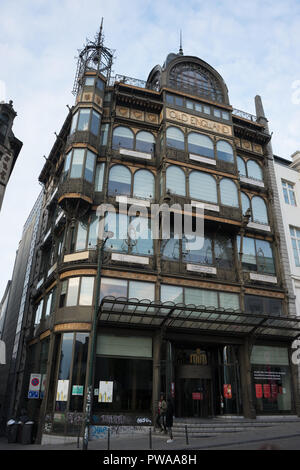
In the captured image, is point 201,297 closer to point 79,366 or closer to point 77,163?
point 79,366

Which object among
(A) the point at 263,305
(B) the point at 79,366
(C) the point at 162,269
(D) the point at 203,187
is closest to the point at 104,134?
(D) the point at 203,187

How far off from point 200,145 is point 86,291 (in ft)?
49.7

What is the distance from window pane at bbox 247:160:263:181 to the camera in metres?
31.8

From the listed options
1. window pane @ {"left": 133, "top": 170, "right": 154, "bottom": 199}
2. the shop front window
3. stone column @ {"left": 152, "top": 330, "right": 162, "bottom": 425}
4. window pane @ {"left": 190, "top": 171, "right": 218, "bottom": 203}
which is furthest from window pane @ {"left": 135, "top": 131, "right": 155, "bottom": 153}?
the shop front window

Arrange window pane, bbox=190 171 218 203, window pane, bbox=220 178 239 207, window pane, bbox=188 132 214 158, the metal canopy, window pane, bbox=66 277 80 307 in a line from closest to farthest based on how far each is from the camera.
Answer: the metal canopy, window pane, bbox=66 277 80 307, window pane, bbox=190 171 218 203, window pane, bbox=220 178 239 207, window pane, bbox=188 132 214 158

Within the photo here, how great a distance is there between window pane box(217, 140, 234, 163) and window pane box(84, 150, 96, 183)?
10438 mm

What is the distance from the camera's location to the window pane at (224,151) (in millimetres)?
30078

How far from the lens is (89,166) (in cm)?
2589

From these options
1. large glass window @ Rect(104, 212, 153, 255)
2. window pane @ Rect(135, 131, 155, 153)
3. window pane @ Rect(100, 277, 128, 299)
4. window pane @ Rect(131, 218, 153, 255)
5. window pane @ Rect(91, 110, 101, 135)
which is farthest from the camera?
window pane @ Rect(135, 131, 155, 153)

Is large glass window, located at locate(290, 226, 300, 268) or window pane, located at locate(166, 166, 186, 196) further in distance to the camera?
large glass window, located at locate(290, 226, 300, 268)

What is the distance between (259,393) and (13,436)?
15.5m

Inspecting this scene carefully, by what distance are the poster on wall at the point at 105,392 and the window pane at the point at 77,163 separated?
528 inches

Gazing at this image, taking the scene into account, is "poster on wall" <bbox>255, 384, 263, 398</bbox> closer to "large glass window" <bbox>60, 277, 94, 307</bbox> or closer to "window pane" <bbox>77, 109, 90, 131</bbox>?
"large glass window" <bbox>60, 277, 94, 307</bbox>

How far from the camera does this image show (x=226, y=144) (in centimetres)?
3069
